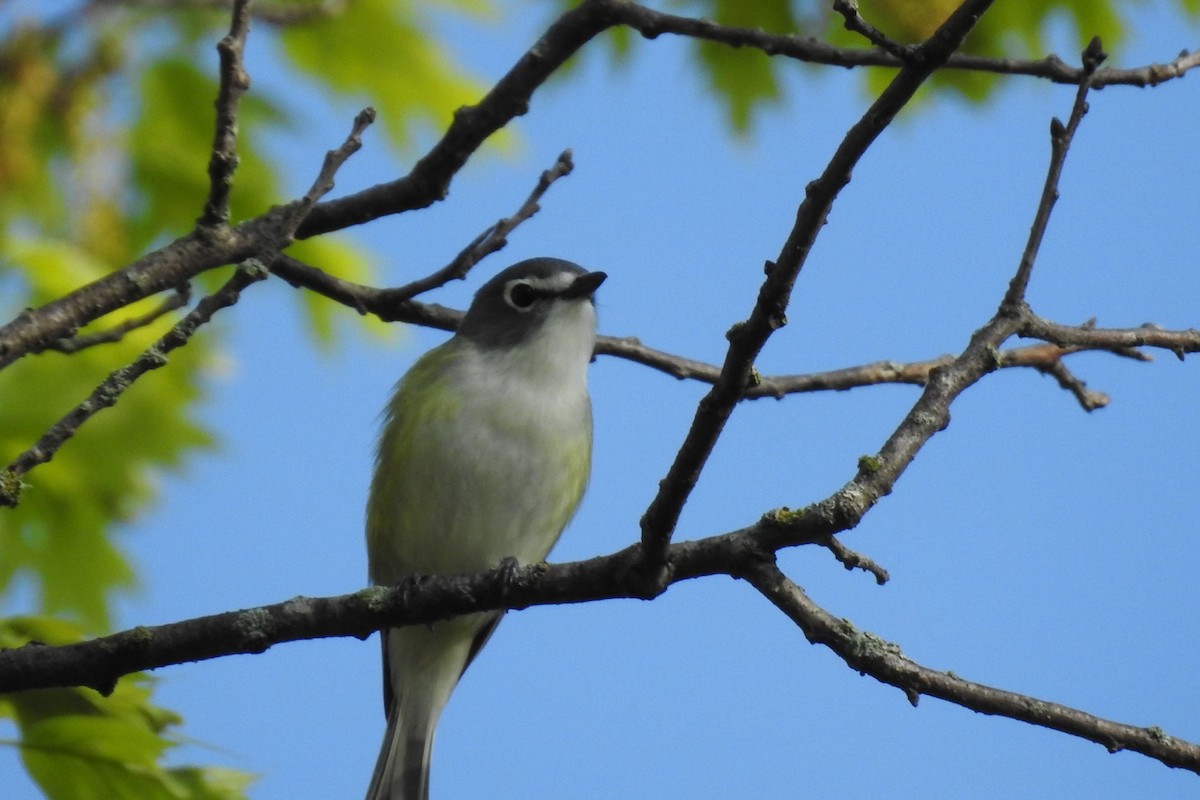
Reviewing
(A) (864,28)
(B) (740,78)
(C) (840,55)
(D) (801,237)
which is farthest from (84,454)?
(D) (801,237)

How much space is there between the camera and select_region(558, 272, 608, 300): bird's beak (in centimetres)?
584

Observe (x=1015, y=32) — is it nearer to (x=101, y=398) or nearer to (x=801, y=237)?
(x=801, y=237)

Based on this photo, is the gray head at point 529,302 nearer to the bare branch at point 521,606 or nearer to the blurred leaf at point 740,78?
the blurred leaf at point 740,78

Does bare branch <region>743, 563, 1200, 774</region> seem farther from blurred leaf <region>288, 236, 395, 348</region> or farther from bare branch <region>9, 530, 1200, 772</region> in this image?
blurred leaf <region>288, 236, 395, 348</region>

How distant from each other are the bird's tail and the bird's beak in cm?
194

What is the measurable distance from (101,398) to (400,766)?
2.92 metres

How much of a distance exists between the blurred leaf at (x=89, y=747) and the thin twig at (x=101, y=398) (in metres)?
0.62

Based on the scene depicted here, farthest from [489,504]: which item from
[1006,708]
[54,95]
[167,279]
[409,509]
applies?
[54,95]

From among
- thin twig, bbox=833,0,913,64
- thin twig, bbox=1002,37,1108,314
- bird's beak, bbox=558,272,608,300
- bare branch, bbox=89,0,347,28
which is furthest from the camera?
bare branch, bbox=89,0,347,28

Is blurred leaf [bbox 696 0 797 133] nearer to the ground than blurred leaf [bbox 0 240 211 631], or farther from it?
farther from it

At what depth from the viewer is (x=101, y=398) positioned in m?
3.68

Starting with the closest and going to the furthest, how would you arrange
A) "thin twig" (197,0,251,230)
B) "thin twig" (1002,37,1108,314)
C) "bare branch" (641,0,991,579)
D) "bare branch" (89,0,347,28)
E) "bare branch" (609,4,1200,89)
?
"bare branch" (641,0,991,579)
"thin twig" (1002,37,1108,314)
"thin twig" (197,0,251,230)
"bare branch" (609,4,1200,89)
"bare branch" (89,0,347,28)

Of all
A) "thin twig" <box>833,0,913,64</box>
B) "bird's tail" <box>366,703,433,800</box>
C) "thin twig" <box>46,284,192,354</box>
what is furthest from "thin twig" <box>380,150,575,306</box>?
"bird's tail" <box>366,703,433,800</box>

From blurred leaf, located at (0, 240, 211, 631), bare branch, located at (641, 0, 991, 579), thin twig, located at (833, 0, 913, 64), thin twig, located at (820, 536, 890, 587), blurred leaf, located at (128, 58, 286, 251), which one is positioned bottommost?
thin twig, located at (820, 536, 890, 587)
